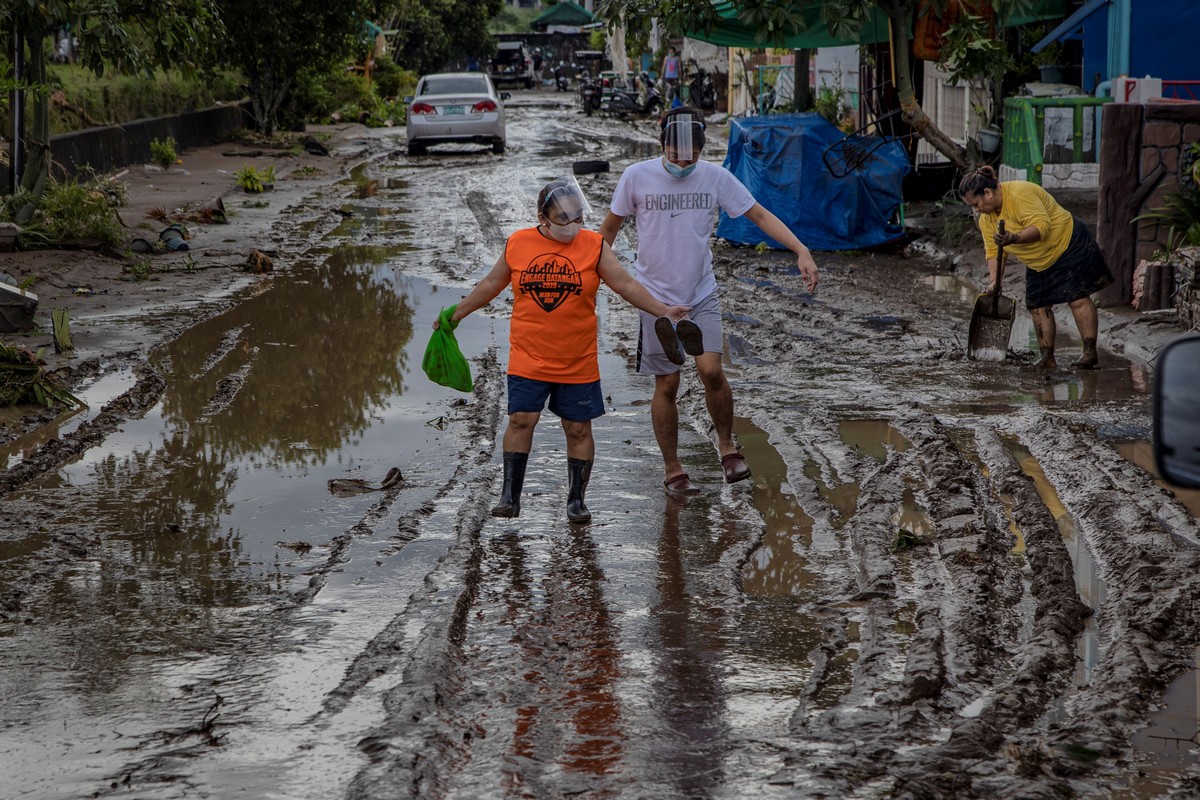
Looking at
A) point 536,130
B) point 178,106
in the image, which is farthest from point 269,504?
point 536,130

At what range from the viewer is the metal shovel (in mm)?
9133

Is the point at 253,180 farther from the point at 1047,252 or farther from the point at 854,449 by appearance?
the point at 854,449

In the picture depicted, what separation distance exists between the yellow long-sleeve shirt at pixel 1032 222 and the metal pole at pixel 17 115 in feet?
32.1

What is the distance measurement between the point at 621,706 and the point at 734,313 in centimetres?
761

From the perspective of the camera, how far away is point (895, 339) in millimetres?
10125

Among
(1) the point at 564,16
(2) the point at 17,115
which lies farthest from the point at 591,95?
(1) the point at 564,16

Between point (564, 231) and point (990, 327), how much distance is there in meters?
4.49

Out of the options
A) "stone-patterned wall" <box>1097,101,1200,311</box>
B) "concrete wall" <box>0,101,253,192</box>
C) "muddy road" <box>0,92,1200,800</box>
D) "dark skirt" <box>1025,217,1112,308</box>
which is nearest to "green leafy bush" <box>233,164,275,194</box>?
"concrete wall" <box>0,101,253,192</box>

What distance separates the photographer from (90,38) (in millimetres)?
12859

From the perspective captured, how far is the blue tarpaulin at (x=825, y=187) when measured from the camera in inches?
594

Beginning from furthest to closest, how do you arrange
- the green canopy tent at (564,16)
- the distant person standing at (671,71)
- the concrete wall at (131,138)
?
the green canopy tent at (564,16) < the distant person standing at (671,71) < the concrete wall at (131,138)

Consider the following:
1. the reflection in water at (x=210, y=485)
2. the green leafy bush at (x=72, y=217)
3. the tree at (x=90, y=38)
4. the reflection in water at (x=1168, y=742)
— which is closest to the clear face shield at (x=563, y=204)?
the reflection in water at (x=210, y=485)

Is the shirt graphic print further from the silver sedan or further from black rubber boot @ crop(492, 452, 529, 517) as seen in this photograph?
the silver sedan

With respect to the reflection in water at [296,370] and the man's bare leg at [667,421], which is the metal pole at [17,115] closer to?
the reflection in water at [296,370]
